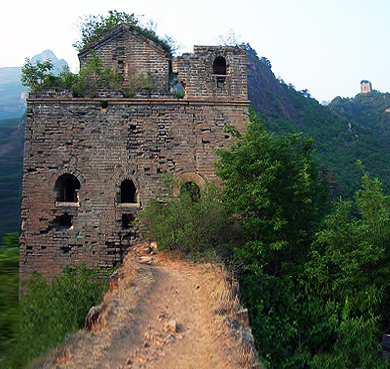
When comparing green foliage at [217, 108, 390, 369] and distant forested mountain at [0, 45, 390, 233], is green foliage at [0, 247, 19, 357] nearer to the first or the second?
green foliage at [217, 108, 390, 369]

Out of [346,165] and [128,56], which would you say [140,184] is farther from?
[346,165]

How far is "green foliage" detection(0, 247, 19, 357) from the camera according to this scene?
5.92ft

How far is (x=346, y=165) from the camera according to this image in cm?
3120

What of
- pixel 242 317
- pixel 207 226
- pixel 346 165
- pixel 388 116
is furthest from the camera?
pixel 388 116

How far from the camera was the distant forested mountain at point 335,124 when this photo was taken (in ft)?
97.5

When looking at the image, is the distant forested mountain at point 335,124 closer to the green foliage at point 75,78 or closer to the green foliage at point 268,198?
the green foliage at point 268,198

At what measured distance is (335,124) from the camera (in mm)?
38500

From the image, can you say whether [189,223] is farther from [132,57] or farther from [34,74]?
[34,74]

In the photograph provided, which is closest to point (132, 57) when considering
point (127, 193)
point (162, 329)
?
point (127, 193)

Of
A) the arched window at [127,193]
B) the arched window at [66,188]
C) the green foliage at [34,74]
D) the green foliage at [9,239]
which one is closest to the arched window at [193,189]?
the arched window at [127,193]

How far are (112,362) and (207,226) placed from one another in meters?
4.17

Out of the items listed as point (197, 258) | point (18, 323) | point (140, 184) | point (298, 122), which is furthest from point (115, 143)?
point (298, 122)

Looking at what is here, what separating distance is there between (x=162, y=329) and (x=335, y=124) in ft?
120

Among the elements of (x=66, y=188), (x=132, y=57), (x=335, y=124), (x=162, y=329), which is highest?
(x=335, y=124)
